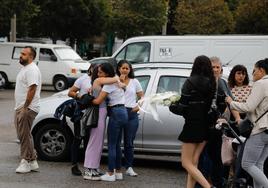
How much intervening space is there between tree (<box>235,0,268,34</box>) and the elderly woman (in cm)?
3421

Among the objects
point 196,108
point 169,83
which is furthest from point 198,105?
A: point 169,83

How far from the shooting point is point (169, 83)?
9.20 metres

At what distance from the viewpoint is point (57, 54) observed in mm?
24234

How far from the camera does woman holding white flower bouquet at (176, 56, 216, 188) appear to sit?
6785mm

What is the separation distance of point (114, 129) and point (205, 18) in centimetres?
3372

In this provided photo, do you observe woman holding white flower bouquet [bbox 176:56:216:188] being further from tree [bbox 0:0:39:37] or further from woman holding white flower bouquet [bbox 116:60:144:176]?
tree [bbox 0:0:39:37]

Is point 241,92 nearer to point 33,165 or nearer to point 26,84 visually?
point 26,84

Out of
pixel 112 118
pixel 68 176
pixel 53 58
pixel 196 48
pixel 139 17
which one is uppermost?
pixel 139 17

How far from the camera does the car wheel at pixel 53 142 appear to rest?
936 centimetres

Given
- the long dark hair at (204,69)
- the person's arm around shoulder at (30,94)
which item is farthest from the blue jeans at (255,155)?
the person's arm around shoulder at (30,94)

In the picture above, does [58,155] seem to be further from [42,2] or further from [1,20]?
[42,2]

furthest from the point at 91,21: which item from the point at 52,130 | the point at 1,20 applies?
the point at 52,130

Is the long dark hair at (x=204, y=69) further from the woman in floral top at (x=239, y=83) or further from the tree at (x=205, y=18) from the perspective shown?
the tree at (x=205, y=18)

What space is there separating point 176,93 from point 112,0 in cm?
3352
